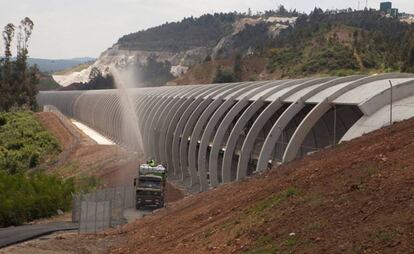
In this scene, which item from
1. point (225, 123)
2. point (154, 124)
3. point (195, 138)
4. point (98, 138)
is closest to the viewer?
point (225, 123)

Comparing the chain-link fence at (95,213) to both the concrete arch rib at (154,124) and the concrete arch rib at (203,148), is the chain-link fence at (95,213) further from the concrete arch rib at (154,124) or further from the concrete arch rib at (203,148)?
the concrete arch rib at (154,124)

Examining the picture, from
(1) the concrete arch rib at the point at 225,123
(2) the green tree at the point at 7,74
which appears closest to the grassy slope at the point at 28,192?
(1) the concrete arch rib at the point at 225,123

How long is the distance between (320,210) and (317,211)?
0.06m

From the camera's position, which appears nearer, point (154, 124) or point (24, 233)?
point (24, 233)

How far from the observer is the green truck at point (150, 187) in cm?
3150

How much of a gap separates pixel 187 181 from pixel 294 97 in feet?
41.8

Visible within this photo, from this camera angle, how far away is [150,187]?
1246 inches

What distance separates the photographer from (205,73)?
423 feet

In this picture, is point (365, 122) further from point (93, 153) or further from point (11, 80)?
point (11, 80)

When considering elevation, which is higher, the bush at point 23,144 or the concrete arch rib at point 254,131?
the concrete arch rib at point 254,131

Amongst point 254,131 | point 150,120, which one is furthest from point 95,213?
point 150,120

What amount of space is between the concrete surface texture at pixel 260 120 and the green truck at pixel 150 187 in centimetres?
201

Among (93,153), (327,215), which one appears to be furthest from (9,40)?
(327,215)

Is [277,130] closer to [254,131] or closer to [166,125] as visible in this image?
[254,131]
